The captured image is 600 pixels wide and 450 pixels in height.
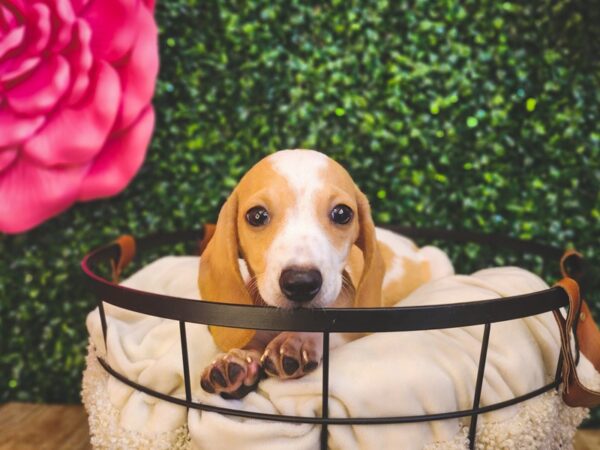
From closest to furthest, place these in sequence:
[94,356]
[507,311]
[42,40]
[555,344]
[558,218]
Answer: [507,311], [555,344], [94,356], [42,40], [558,218]

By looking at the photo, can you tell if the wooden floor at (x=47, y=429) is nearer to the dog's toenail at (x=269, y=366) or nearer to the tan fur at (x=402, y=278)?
the tan fur at (x=402, y=278)

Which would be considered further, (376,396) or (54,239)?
(54,239)

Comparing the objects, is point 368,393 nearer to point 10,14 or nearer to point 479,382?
point 479,382

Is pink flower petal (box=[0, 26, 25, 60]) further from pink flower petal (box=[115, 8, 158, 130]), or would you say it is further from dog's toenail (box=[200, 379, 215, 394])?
dog's toenail (box=[200, 379, 215, 394])

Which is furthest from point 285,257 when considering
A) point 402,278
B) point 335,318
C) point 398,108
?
point 398,108

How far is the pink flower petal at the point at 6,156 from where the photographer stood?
145 centimetres

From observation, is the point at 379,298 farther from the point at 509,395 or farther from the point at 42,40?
the point at 42,40

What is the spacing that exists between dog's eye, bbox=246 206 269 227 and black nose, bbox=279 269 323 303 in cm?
14

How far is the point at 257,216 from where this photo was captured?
89cm

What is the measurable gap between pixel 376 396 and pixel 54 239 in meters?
1.20

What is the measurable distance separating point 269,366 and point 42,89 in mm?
1034

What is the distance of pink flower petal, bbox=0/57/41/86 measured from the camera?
4.57 ft

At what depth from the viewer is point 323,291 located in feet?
2.57

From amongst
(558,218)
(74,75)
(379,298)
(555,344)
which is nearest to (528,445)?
(555,344)
